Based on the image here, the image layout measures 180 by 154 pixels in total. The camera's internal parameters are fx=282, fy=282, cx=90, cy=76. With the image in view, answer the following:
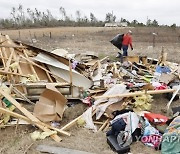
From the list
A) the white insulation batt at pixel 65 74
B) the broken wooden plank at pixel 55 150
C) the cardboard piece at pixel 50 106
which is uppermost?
the white insulation batt at pixel 65 74

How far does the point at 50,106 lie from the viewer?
630 cm

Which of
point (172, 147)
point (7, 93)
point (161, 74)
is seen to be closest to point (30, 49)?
point (7, 93)

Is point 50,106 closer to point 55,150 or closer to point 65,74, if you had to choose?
point 55,150

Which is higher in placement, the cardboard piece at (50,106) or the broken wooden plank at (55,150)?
the cardboard piece at (50,106)

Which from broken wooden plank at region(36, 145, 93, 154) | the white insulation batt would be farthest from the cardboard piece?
the white insulation batt

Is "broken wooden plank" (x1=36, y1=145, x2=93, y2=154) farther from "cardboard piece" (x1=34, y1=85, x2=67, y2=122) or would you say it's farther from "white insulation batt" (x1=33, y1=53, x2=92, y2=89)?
"white insulation batt" (x1=33, y1=53, x2=92, y2=89)

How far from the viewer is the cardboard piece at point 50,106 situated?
6.16m

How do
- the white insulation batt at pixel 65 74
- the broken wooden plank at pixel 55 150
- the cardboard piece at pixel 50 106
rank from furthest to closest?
the white insulation batt at pixel 65 74
the cardboard piece at pixel 50 106
the broken wooden plank at pixel 55 150

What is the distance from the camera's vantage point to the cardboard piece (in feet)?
20.2

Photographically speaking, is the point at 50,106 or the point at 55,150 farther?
the point at 50,106

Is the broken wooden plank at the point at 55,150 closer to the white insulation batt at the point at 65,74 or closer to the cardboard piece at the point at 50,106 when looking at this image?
the cardboard piece at the point at 50,106

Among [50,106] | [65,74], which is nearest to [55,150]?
[50,106]

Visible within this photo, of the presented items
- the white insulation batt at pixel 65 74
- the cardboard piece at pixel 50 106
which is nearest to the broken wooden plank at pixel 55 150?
the cardboard piece at pixel 50 106

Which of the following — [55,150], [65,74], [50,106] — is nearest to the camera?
[55,150]
